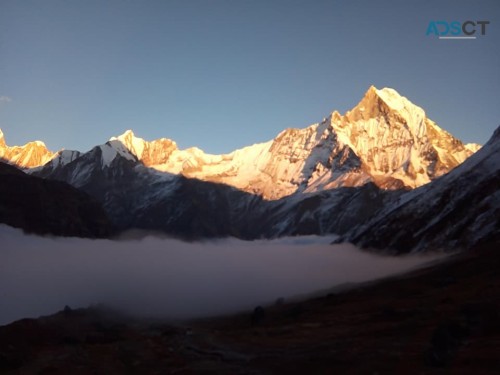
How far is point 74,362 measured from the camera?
7838cm

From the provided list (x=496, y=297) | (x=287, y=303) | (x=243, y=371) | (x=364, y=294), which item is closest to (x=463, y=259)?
(x=364, y=294)

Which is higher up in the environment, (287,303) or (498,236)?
(498,236)

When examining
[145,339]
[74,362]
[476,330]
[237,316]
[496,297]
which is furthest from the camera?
[237,316]

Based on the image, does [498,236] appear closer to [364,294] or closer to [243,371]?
[364,294]

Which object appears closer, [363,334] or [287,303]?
[363,334]

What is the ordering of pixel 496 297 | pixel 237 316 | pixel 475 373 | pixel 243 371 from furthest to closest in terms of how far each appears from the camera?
pixel 237 316 → pixel 496 297 → pixel 243 371 → pixel 475 373

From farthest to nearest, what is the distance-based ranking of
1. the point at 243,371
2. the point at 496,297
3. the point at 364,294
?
the point at 364,294 < the point at 496,297 < the point at 243,371

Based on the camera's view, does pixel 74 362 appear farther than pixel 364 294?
Result: No

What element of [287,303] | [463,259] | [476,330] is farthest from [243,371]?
[287,303]

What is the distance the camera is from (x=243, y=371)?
64.5 m

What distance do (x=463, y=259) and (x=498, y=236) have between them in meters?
43.8

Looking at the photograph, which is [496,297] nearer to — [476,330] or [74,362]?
[476,330]

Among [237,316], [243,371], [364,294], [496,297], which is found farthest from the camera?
[237,316]

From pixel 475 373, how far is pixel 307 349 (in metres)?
25.6
